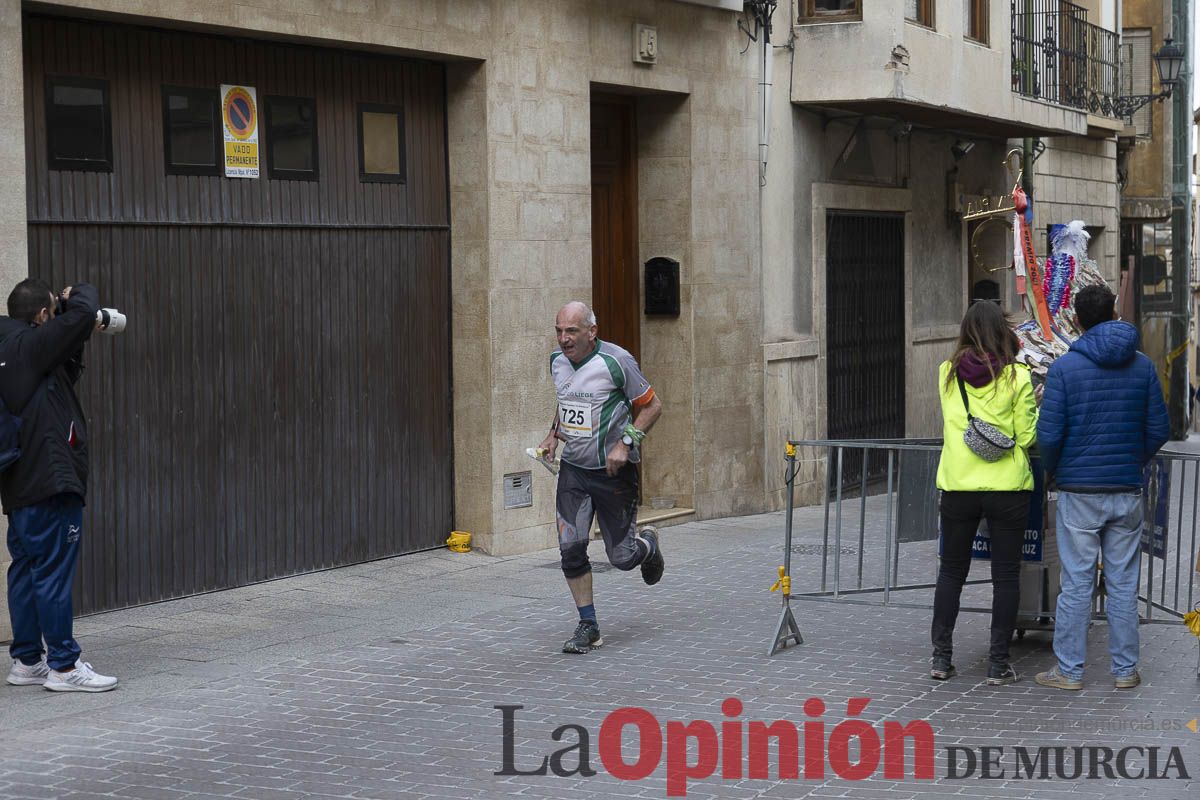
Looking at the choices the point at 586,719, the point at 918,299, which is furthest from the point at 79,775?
the point at 918,299

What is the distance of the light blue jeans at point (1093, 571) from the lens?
312 inches

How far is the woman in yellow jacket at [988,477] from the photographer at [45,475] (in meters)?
4.08

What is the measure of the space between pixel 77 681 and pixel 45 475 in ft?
3.25

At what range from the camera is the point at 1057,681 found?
8.05 metres

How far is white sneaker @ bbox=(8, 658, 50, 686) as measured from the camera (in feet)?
25.8

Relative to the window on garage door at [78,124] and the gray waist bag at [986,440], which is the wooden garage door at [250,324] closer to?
the window on garage door at [78,124]

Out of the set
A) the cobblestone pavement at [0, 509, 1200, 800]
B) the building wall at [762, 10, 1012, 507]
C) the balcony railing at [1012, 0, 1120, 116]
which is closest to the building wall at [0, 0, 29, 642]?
the cobblestone pavement at [0, 509, 1200, 800]

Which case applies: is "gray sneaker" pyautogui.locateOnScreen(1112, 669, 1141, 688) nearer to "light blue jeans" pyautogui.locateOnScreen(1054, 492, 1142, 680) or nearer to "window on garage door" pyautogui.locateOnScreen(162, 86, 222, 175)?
"light blue jeans" pyautogui.locateOnScreen(1054, 492, 1142, 680)

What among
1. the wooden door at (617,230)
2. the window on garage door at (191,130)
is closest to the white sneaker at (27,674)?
the window on garage door at (191,130)

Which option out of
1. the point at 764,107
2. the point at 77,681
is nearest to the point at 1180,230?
the point at 764,107

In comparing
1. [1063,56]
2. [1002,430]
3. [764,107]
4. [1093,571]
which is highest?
[1063,56]

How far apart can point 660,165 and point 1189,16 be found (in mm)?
18417

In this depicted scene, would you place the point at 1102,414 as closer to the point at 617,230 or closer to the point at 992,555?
the point at 992,555

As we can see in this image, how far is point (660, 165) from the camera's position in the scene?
14.1m
